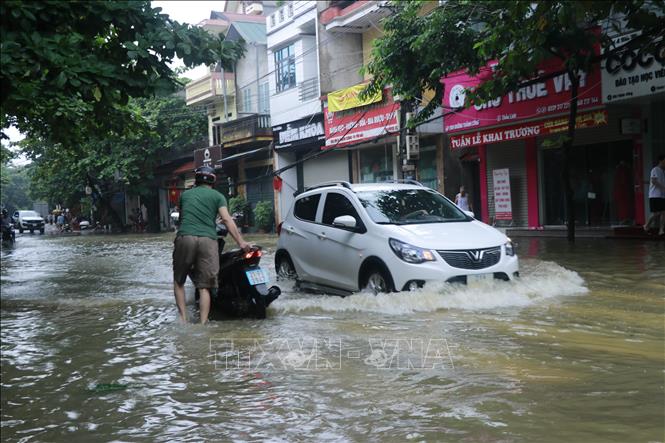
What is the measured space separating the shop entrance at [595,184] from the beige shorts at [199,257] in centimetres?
1336

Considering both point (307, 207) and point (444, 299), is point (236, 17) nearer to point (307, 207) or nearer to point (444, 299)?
point (307, 207)

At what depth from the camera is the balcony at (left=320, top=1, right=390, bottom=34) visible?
24.9 meters

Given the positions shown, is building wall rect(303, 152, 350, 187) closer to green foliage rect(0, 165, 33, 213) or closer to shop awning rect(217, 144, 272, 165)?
shop awning rect(217, 144, 272, 165)

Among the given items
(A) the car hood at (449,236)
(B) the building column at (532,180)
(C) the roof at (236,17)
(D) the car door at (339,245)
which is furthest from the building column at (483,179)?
(C) the roof at (236,17)

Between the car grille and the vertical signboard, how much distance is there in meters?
12.5

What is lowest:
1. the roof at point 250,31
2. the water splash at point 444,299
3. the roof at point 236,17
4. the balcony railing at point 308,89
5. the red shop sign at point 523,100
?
the water splash at point 444,299

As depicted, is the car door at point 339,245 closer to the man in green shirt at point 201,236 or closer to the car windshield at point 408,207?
the car windshield at point 408,207

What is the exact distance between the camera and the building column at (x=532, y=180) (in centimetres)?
1978

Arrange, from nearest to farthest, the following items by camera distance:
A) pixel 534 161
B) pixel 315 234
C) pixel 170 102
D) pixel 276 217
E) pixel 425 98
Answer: pixel 315 234, pixel 534 161, pixel 425 98, pixel 276 217, pixel 170 102

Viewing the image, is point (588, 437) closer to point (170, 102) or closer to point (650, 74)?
point (650, 74)

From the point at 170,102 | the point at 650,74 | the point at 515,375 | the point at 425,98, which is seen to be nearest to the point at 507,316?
the point at 515,375

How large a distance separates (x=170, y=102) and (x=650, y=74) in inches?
1196

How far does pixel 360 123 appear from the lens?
83.5 ft

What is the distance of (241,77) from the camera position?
3688 centimetres
